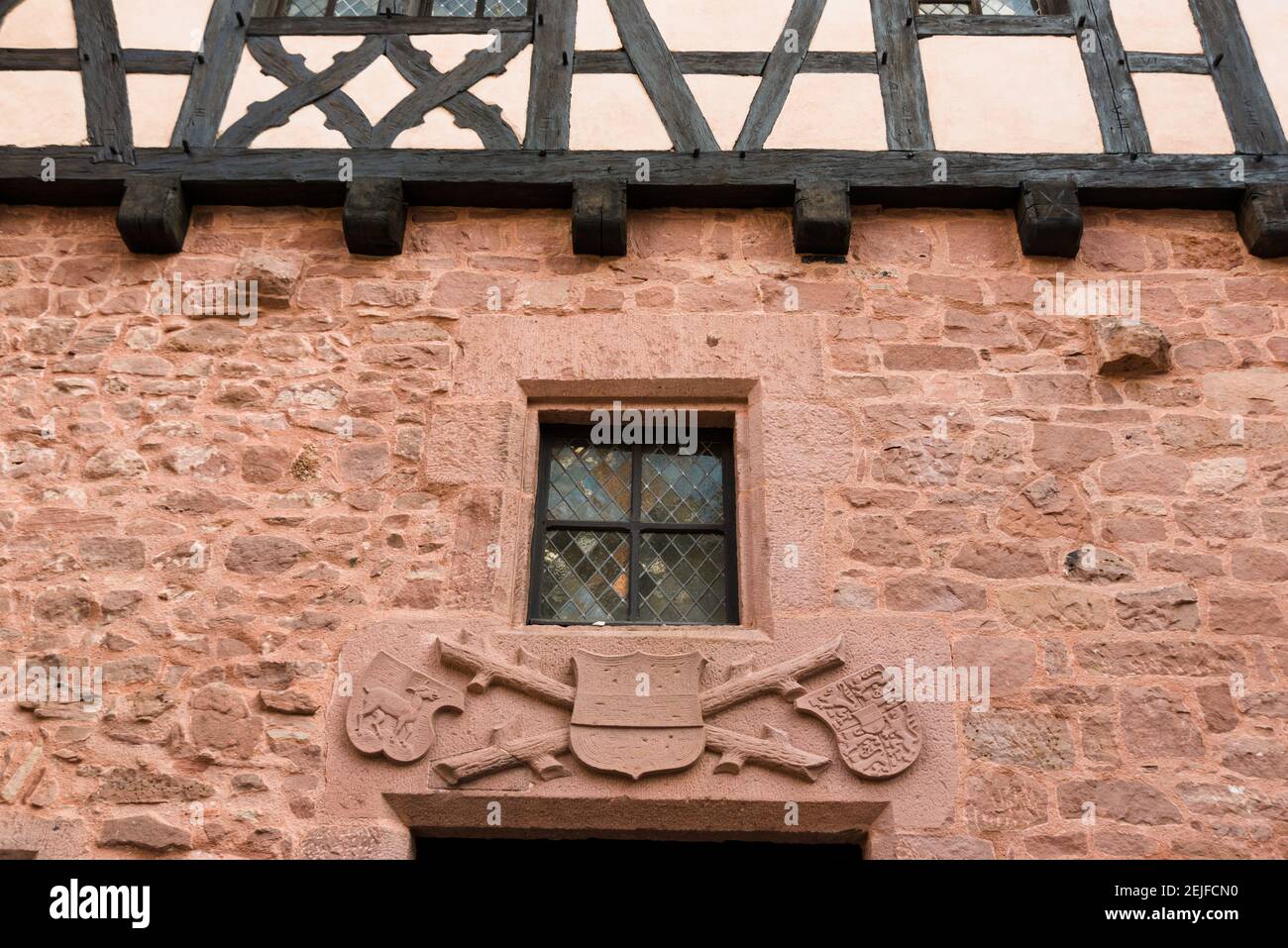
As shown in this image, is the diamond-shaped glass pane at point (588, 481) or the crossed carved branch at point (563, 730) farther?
the diamond-shaped glass pane at point (588, 481)

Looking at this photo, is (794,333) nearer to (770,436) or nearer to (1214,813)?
(770,436)

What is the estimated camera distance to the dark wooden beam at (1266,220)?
14.2ft

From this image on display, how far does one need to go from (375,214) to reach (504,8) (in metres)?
1.42

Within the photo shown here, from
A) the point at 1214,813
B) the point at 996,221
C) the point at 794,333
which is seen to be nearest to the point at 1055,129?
the point at 996,221

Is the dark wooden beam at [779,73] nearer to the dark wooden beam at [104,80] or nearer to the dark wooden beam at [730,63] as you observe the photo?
the dark wooden beam at [730,63]

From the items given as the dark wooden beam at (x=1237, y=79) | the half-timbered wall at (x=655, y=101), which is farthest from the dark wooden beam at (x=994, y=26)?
the dark wooden beam at (x=1237, y=79)

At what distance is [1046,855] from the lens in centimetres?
345

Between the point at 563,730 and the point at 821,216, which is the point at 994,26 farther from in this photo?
the point at 563,730

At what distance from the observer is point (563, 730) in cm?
364

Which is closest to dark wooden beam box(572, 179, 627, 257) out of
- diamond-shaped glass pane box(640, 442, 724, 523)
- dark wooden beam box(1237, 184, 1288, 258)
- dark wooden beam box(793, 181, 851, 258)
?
dark wooden beam box(793, 181, 851, 258)

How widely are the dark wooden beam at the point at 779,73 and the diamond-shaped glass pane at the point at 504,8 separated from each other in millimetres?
1184

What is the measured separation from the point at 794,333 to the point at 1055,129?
1.38m

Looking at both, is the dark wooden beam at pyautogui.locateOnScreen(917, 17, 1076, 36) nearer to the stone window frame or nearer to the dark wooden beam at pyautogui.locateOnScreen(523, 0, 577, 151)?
the dark wooden beam at pyautogui.locateOnScreen(523, 0, 577, 151)

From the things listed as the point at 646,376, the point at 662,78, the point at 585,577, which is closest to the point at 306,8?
the point at 662,78
